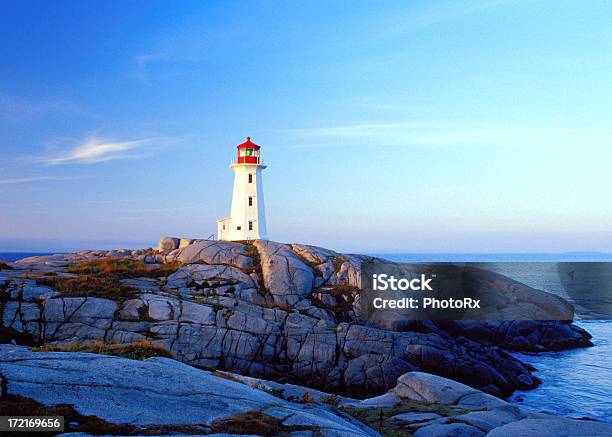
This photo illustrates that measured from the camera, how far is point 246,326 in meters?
32.6

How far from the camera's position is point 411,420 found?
15.6 meters

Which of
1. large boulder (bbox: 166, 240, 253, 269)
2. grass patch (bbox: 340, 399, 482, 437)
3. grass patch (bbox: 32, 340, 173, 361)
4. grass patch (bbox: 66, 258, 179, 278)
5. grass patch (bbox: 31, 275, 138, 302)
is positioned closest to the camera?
grass patch (bbox: 32, 340, 173, 361)

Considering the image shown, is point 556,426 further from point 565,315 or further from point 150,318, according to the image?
point 565,315

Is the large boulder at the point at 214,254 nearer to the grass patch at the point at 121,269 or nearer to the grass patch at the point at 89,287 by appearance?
the grass patch at the point at 121,269

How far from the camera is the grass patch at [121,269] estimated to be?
41375 mm

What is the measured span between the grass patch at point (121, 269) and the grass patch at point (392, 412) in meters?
30.0

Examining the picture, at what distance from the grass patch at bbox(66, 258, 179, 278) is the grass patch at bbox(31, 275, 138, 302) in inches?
133

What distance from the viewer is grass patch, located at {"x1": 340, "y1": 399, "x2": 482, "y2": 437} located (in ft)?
46.9

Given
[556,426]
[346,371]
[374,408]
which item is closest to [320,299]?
[346,371]

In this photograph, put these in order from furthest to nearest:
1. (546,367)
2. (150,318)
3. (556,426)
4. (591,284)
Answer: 1. (591,284)
2. (546,367)
3. (150,318)
4. (556,426)

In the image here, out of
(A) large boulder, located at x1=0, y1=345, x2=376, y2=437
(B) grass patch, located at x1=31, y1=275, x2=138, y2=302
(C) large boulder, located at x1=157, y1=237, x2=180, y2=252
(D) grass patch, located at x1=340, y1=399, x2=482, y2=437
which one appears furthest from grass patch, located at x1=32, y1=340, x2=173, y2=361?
(C) large boulder, located at x1=157, y1=237, x2=180, y2=252

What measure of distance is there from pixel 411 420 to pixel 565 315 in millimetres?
50289

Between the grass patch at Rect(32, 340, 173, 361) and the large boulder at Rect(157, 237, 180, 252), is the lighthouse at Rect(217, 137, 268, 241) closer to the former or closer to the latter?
the large boulder at Rect(157, 237, 180, 252)

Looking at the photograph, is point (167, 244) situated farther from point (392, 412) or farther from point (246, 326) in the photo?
point (392, 412)
